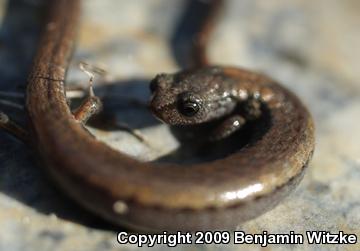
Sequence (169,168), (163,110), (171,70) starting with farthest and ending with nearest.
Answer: (171,70) → (163,110) → (169,168)

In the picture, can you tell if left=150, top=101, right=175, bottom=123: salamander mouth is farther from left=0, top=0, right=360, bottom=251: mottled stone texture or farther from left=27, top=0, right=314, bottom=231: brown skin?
left=0, top=0, right=360, bottom=251: mottled stone texture

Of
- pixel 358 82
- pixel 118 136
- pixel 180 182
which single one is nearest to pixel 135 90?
pixel 118 136

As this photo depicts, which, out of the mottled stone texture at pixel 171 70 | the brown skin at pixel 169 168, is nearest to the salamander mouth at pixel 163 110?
the brown skin at pixel 169 168

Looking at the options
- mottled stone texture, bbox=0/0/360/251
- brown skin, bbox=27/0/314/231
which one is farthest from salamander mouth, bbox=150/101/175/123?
mottled stone texture, bbox=0/0/360/251

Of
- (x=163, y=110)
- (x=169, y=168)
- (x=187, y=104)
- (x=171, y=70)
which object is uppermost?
(x=171, y=70)

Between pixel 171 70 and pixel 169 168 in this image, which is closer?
pixel 169 168

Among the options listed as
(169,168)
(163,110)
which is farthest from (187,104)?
(169,168)

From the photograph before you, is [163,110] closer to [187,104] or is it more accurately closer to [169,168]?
[187,104]
